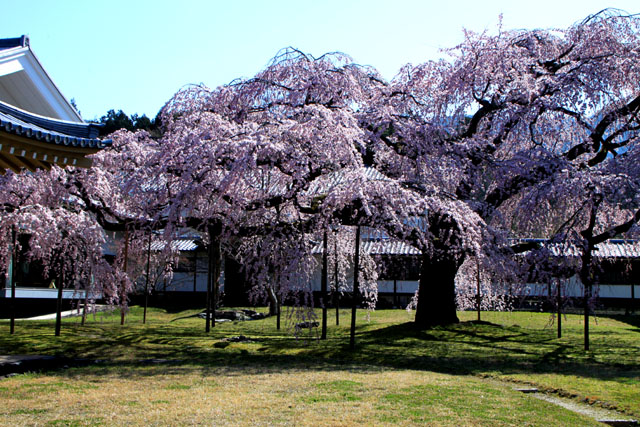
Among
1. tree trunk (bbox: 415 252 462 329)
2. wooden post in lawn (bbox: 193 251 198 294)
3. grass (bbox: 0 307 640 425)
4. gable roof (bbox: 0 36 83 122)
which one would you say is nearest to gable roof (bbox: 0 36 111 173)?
grass (bbox: 0 307 640 425)

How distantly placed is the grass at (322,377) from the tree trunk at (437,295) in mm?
511

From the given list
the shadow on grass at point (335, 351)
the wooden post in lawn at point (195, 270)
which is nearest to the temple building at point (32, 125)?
the shadow on grass at point (335, 351)

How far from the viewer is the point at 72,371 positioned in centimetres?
852

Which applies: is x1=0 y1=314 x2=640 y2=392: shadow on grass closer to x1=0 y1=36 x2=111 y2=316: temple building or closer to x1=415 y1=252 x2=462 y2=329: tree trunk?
x1=415 y1=252 x2=462 y2=329: tree trunk

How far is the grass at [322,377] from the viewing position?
18.5 feet

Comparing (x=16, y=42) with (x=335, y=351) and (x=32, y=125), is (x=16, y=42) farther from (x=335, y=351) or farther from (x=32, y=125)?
(x=335, y=351)

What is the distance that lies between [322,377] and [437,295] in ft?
24.0

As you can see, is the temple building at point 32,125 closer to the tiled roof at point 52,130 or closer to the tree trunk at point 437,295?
the tiled roof at point 52,130

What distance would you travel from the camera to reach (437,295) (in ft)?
48.2

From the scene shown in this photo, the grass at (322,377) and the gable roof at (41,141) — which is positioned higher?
the gable roof at (41,141)

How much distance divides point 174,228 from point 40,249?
4.49 m

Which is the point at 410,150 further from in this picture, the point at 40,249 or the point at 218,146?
the point at 40,249

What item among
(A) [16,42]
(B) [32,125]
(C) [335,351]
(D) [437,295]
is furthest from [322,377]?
(A) [16,42]

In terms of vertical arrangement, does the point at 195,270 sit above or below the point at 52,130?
below
